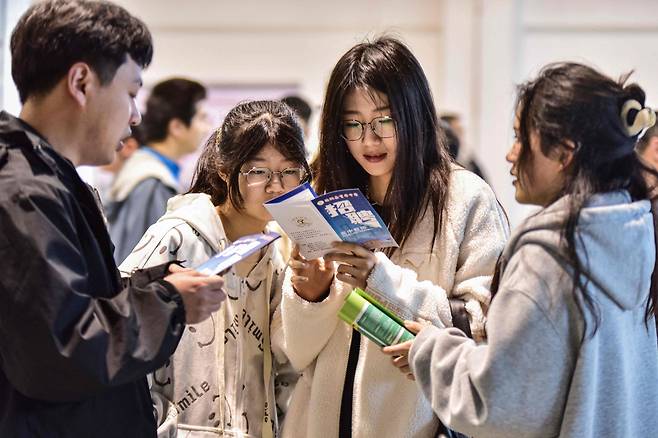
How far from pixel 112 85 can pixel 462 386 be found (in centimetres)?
85

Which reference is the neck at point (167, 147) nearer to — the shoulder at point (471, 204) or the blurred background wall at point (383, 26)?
the shoulder at point (471, 204)

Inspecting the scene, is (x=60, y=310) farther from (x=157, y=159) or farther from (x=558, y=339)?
(x=157, y=159)

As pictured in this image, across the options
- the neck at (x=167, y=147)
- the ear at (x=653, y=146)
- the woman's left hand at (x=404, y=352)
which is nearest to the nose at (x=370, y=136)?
the woman's left hand at (x=404, y=352)

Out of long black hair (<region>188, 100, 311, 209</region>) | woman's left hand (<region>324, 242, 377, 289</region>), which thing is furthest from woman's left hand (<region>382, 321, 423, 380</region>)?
long black hair (<region>188, 100, 311, 209</region>)

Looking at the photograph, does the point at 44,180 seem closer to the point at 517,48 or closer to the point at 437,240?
the point at 437,240

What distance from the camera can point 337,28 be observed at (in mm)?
7770

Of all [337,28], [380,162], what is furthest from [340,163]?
[337,28]

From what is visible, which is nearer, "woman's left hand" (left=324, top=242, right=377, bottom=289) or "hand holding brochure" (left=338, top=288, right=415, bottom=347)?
"hand holding brochure" (left=338, top=288, right=415, bottom=347)

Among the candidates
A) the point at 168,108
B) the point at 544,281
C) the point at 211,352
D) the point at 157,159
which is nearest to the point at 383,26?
the point at 168,108

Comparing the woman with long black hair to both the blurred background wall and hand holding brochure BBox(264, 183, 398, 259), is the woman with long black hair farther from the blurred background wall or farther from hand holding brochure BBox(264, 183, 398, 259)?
the blurred background wall

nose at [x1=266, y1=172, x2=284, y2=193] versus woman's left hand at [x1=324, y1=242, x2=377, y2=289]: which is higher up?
nose at [x1=266, y1=172, x2=284, y2=193]

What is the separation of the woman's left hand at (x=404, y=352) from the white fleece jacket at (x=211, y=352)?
0.43m

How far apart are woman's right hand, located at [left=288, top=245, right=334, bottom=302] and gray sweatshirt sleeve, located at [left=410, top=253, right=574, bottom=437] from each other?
0.61 m

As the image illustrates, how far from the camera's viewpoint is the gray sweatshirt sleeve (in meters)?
1.72
